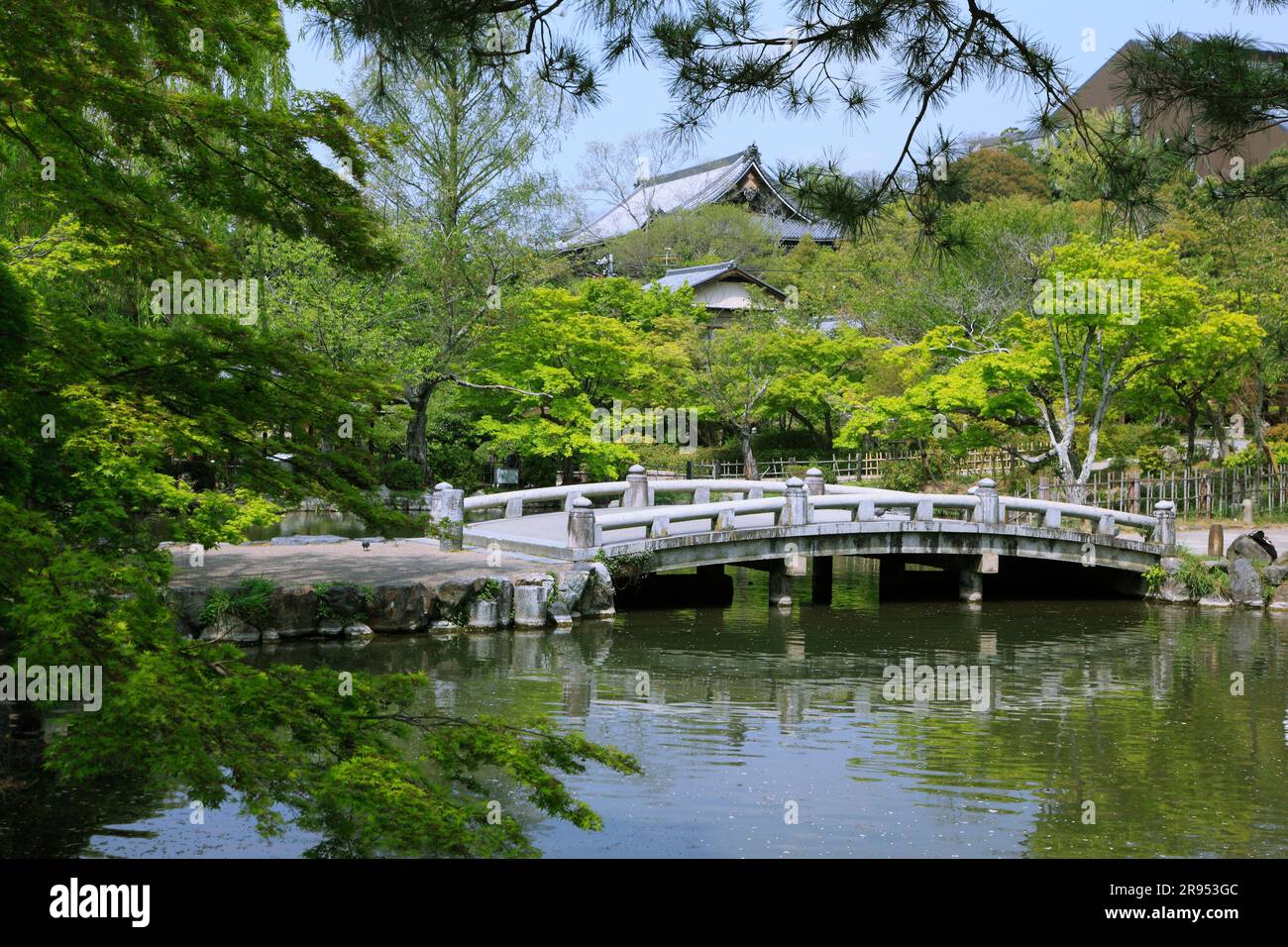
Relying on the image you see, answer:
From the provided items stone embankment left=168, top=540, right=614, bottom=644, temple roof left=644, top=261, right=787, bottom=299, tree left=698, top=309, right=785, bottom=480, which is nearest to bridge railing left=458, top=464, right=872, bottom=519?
stone embankment left=168, top=540, right=614, bottom=644

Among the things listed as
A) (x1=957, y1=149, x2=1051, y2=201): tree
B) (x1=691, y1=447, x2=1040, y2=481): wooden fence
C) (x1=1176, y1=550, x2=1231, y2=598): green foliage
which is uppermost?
(x1=957, y1=149, x2=1051, y2=201): tree

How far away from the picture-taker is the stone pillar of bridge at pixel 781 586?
18.1m

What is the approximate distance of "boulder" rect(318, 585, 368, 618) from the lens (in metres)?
13.8

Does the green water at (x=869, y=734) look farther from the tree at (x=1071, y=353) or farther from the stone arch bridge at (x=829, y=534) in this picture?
the tree at (x=1071, y=353)

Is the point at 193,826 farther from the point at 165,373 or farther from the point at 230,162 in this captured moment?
the point at 230,162

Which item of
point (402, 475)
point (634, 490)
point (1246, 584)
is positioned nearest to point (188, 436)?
point (634, 490)

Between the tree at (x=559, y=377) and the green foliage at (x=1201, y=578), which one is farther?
the tree at (x=559, y=377)

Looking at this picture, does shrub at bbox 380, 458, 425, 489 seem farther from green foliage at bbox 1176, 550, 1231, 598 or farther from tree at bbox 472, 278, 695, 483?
green foliage at bbox 1176, 550, 1231, 598

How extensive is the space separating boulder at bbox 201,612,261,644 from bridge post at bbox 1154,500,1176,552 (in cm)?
1346

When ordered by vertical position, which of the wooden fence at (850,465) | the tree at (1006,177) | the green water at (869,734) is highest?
the tree at (1006,177)

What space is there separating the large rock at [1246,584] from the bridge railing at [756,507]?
A: 4.76 ft

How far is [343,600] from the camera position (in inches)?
548

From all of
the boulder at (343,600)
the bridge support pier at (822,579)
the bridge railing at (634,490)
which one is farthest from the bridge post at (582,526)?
the bridge support pier at (822,579)
